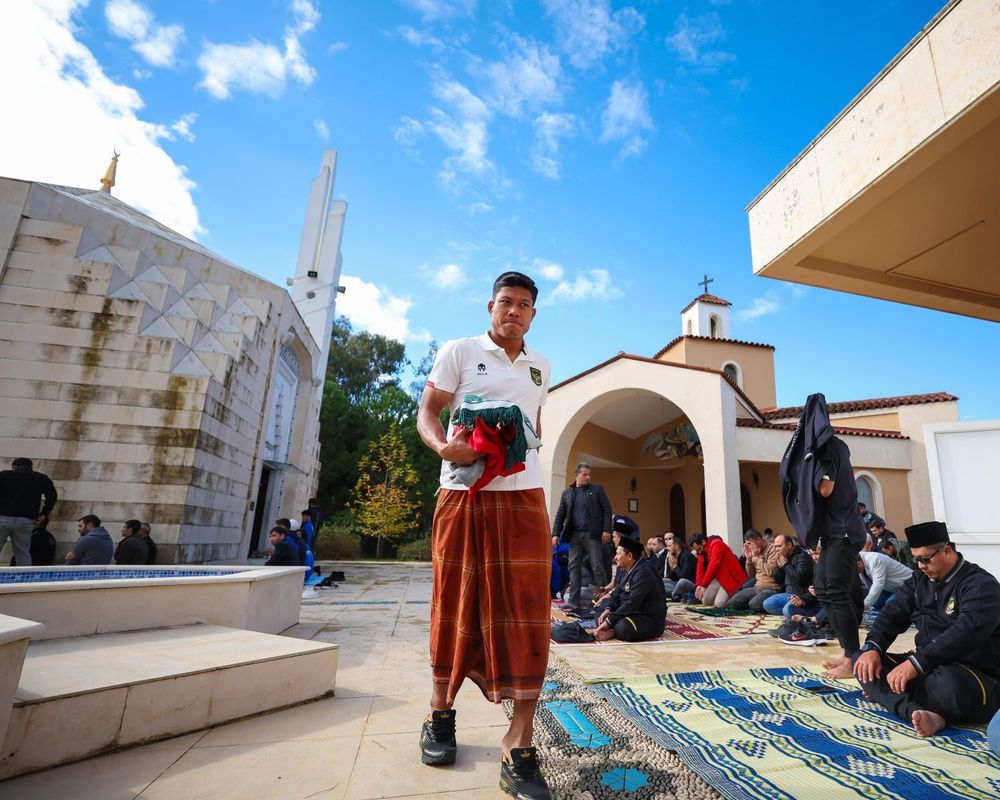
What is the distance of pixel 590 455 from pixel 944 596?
14192 millimetres

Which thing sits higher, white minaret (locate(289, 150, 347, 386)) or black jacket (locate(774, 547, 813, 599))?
white minaret (locate(289, 150, 347, 386))

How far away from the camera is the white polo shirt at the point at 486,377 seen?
6.83 feet

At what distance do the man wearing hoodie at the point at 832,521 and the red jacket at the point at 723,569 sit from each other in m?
3.91

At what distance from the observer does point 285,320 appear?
13234 millimetres

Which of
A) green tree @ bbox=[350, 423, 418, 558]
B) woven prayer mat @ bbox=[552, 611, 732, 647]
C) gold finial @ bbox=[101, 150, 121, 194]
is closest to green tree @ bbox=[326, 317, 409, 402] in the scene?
green tree @ bbox=[350, 423, 418, 558]

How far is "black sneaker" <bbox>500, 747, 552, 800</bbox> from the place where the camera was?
1.66m

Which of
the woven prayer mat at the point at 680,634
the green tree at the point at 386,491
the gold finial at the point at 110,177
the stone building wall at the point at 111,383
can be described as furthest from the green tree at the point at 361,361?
the woven prayer mat at the point at 680,634

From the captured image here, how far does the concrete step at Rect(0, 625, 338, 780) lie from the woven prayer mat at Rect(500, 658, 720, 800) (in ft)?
4.45

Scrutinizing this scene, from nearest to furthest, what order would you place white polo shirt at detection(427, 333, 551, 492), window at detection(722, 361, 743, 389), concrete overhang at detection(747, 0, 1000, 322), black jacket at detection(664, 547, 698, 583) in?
white polo shirt at detection(427, 333, 551, 492) < concrete overhang at detection(747, 0, 1000, 322) < black jacket at detection(664, 547, 698, 583) < window at detection(722, 361, 743, 389)

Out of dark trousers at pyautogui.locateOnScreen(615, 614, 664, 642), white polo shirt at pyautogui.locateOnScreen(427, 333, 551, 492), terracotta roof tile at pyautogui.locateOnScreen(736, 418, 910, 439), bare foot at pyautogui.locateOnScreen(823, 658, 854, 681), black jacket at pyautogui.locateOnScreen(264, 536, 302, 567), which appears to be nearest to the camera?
white polo shirt at pyautogui.locateOnScreen(427, 333, 551, 492)

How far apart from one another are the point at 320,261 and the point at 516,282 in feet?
70.0

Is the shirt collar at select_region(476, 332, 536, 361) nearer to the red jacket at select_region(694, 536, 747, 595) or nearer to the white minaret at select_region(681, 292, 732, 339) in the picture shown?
the red jacket at select_region(694, 536, 747, 595)

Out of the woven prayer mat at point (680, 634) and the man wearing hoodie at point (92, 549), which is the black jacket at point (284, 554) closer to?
the man wearing hoodie at point (92, 549)

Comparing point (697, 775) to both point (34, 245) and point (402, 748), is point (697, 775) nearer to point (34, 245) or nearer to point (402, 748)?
point (402, 748)
